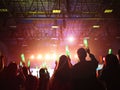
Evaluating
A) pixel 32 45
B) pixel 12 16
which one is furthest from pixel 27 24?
pixel 32 45

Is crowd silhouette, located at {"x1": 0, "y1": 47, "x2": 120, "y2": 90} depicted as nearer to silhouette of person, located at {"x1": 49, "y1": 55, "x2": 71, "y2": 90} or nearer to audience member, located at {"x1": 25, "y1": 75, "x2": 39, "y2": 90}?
Result: silhouette of person, located at {"x1": 49, "y1": 55, "x2": 71, "y2": 90}

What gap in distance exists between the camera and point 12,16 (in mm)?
14133

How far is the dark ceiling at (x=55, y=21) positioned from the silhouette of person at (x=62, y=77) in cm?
927

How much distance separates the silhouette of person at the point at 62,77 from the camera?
11.6ft

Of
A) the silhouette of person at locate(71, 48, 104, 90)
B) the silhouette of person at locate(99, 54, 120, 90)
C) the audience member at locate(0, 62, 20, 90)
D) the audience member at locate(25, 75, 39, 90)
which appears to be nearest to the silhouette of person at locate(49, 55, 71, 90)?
the silhouette of person at locate(71, 48, 104, 90)

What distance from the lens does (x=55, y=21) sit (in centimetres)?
1680

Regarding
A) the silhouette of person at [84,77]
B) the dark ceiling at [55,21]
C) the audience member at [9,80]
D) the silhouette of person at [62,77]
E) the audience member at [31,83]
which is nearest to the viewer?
the silhouette of person at [84,77]

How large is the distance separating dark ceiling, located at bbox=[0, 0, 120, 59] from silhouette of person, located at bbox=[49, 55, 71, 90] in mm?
9266

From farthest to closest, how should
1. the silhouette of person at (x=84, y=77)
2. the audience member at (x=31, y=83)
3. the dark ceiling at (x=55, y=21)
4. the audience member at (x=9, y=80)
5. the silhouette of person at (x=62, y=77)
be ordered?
the dark ceiling at (x=55, y=21), the audience member at (x=31, y=83), the audience member at (x=9, y=80), the silhouette of person at (x=62, y=77), the silhouette of person at (x=84, y=77)

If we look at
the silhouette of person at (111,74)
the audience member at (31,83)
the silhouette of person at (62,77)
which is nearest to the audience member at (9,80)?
the silhouette of person at (62,77)

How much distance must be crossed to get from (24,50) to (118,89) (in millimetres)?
22006

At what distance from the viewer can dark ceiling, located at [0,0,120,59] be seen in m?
13.7

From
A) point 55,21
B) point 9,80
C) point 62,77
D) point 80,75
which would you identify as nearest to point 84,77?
point 80,75

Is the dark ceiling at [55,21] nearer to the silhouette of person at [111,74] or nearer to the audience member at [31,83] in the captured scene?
the audience member at [31,83]
